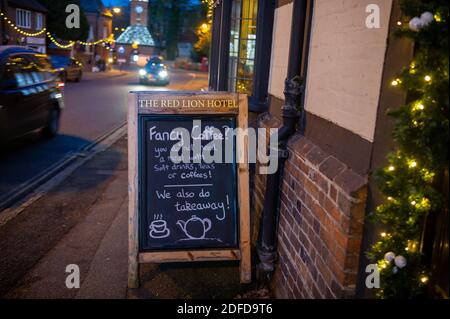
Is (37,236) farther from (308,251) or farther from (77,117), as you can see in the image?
(77,117)

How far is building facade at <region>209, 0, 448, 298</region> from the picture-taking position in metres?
2.46

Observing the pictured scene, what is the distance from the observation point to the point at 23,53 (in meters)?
9.09

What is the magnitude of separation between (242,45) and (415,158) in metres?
5.35

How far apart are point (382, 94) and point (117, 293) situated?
110 inches

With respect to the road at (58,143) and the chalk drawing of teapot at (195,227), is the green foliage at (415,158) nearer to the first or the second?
the chalk drawing of teapot at (195,227)

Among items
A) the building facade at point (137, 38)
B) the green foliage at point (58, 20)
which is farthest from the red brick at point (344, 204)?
the building facade at point (137, 38)

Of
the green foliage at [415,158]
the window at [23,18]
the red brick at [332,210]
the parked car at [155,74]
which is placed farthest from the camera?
the window at [23,18]

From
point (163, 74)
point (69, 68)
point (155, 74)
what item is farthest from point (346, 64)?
point (69, 68)

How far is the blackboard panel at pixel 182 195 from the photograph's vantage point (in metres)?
3.99

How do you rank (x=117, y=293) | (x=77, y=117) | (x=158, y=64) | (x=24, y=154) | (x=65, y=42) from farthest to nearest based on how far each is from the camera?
(x=65, y=42), (x=158, y=64), (x=77, y=117), (x=24, y=154), (x=117, y=293)

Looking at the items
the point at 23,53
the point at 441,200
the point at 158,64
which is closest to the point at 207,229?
the point at 441,200

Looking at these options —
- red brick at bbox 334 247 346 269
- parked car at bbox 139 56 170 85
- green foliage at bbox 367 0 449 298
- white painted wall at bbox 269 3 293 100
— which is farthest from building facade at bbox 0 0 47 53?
green foliage at bbox 367 0 449 298

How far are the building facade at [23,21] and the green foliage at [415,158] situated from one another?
27115 millimetres

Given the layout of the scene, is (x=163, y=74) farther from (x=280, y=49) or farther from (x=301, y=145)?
(x=301, y=145)
